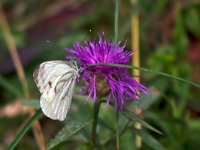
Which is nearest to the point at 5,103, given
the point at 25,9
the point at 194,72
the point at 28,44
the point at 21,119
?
the point at 21,119

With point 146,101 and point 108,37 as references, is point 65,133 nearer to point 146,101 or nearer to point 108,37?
point 146,101

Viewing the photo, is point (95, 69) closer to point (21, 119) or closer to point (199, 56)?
point (21, 119)

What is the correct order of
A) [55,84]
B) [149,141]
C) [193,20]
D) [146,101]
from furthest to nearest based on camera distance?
1. [193,20]
2. [146,101]
3. [149,141]
4. [55,84]

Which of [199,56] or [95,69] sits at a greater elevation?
[95,69]

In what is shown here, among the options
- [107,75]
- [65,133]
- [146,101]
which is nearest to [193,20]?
[146,101]

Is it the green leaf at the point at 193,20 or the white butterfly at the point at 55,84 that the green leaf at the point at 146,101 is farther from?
the green leaf at the point at 193,20

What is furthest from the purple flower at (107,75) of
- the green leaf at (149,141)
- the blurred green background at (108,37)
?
the blurred green background at (108,37)
